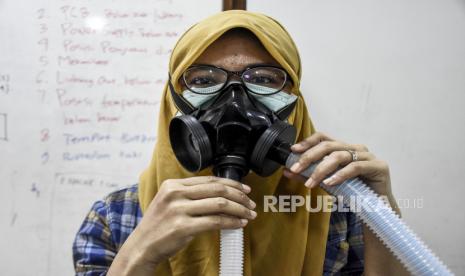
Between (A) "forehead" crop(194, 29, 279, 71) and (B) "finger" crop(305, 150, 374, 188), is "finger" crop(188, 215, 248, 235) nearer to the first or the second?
(B) "finger" crop(305, 150, 374, 188)

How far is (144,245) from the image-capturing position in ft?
1.92

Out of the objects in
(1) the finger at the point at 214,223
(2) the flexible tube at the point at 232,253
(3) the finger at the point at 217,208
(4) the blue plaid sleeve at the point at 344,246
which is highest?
(3) the finger at the point at 217,208

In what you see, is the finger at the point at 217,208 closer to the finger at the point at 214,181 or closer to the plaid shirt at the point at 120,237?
the finger at the point at 214,181

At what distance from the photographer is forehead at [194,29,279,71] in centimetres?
70

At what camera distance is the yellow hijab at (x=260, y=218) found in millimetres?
697

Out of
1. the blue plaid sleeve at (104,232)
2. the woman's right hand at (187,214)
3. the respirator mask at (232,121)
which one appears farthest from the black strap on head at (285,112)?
the blue plaid sleeve at (104,232)

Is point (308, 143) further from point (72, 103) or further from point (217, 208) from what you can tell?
point (72, 103)

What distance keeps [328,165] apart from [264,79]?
10.1 inches

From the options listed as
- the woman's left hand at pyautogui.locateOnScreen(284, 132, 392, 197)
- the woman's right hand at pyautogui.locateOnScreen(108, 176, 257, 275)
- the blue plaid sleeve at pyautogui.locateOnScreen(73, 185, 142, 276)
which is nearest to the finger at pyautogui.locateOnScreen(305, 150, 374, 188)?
the woman's left hand at pyautogui.locateOnScreen(284, 132, 392, 197)

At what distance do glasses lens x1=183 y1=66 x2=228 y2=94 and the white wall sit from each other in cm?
49

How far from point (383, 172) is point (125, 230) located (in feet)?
2.06

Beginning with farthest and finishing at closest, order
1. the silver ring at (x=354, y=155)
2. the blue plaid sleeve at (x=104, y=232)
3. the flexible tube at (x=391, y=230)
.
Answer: the blue plaid sleeve at (x=104, y=232) → the silver ring at (x=354, y=155) → the flexible tube at (x=391, y=230)

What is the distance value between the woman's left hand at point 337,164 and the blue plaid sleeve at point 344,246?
219 mm

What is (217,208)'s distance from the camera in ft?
1.68
